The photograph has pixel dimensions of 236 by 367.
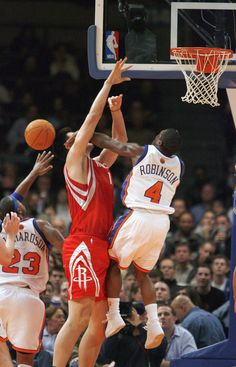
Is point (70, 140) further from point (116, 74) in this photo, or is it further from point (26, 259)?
point (26, 259)

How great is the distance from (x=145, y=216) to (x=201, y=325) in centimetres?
344

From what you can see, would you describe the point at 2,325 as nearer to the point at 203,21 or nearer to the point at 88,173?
the point at 88,173

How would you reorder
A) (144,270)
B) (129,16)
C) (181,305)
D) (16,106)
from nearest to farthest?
(144,270) < (129,16) < (181,305) < (16,106)

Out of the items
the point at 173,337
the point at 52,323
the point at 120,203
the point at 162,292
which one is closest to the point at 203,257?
the point at 162,292

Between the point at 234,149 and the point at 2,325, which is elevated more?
the point at 234,149

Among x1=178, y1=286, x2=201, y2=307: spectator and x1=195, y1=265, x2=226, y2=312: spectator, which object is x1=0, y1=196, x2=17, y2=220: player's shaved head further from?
x1=195, y1=265, x2=226, y2=312: spectator

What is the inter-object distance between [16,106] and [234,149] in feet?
14.0

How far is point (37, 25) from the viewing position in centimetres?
2361

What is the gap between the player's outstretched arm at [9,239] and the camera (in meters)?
10.2

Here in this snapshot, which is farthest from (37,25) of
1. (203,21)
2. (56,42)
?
(203,21)

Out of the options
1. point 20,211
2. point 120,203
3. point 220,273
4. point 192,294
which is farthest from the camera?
point 120,203

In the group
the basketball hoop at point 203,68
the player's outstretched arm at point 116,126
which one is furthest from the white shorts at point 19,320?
the basketball hoop at point 203,68

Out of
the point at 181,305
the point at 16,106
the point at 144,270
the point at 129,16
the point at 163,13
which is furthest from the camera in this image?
the point at 16,106

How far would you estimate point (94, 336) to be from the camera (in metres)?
10.8
